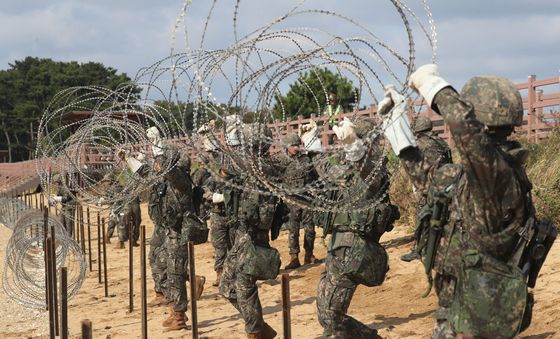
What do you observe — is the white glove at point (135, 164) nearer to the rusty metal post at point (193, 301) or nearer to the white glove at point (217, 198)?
the white glove at point (217, 198)

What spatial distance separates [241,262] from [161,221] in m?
1.92

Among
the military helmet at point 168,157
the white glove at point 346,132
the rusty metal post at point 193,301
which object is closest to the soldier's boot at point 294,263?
the military helmet at point 168,157

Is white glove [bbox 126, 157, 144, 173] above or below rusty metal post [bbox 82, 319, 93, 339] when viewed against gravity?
above

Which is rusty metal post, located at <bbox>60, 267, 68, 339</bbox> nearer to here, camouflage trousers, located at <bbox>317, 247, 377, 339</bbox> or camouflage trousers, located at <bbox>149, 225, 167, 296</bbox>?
camouflage trousers, located at <bbox>317, 247, 377, 339</bbox>

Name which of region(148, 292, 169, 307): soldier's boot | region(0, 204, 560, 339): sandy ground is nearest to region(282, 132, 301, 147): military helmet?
region(0, 204, 560, 339): sandy ground

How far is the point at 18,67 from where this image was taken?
67750 mm

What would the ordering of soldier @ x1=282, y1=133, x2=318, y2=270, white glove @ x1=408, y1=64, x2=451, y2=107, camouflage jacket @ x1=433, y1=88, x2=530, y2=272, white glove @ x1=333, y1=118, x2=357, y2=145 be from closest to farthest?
camouflage jacket @ x1=433, y1=88, x2=530, y2=272 → white glove @ x1=408, y1=64, x2=451, y2=107 → white glove @ x1=333, y1=118, x2=357, y2=145 → soldier @ x1=282, y1=133, x2=318, y2=270

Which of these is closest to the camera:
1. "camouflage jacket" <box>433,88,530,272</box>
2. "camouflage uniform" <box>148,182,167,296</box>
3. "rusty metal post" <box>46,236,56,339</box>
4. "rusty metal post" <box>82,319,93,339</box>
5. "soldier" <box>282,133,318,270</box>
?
"camouflage jacket" <box>433,88,530,272</box>

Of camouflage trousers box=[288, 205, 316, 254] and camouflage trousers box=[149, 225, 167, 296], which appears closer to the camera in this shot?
camouflage trousers box=[149, 225, 167, 296]

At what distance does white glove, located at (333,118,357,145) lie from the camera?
5695 millimetres

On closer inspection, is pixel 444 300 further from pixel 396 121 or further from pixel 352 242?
pixel 352 242

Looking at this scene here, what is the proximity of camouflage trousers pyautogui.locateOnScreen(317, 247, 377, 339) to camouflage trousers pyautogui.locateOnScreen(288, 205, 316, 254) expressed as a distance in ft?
18.7

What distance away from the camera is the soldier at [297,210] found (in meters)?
11.4

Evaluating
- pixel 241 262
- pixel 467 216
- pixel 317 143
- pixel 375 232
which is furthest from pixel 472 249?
pixel 317 143
